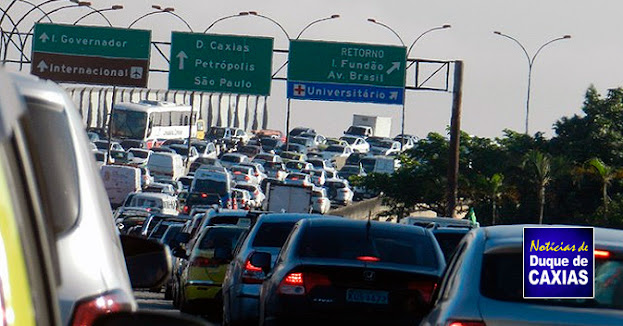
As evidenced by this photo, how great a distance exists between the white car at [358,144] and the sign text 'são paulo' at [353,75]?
66.3m

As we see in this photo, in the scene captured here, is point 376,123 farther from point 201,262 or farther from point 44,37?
point 201,262

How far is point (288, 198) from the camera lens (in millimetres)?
56875

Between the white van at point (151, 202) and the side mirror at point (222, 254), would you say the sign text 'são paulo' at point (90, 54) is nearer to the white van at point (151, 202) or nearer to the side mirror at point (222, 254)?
the white van at point (151, 202)

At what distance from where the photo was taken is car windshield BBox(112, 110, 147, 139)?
9750 centimetres

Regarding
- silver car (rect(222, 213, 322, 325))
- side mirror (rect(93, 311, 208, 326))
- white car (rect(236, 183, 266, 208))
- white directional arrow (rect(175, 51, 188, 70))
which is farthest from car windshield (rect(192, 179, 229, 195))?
side mirror (rect(93, 311, 208, 326))

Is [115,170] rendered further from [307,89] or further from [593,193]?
[593,193]

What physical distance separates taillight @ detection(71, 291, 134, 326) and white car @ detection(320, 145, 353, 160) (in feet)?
352

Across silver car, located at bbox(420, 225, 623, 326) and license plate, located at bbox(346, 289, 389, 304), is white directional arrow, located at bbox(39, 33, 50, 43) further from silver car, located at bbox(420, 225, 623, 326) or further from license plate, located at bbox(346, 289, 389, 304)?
silver car, located at bbox(420, 225, 623, 326)

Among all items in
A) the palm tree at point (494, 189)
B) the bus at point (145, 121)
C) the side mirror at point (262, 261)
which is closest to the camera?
the side mirror at point (262, 261)

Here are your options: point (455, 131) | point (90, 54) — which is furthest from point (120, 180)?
point (455, 131)

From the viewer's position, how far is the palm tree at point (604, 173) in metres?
60.8

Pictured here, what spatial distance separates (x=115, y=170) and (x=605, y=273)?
56889 millimetres

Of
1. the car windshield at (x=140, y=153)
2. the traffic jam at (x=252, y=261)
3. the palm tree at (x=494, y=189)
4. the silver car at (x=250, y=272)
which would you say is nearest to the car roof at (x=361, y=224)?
the traffic jam at (x=252, y=261)

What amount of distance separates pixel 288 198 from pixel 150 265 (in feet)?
172
